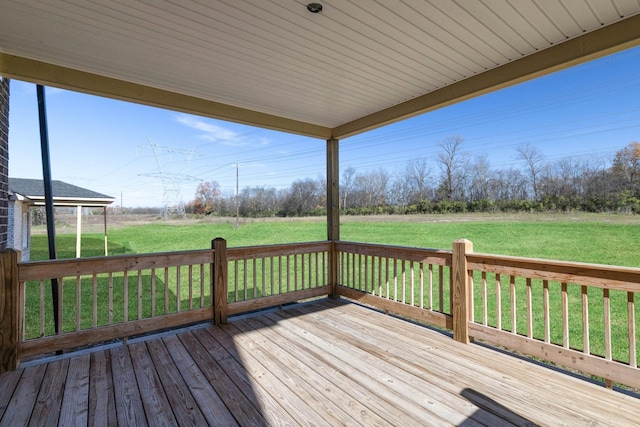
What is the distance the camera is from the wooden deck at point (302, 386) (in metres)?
1.95

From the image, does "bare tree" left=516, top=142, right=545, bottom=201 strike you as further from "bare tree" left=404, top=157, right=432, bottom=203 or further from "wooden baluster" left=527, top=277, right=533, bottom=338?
"bare tree" left=404, top=157, right=432, bottom=203

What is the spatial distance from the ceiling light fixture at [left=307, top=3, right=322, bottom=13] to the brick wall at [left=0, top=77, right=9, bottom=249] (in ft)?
9.30

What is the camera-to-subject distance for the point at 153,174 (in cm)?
373

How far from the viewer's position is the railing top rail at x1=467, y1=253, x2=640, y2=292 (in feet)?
7.16

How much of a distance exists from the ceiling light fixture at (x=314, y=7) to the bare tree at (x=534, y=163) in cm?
265

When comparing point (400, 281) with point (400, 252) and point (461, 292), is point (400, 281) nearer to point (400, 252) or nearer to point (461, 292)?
point (400, 252)

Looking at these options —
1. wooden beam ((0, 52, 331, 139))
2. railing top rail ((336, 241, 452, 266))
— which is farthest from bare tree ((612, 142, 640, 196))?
wooden beam ((0, 52, 331, 139))

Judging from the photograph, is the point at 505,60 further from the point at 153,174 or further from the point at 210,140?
the point at 153,174

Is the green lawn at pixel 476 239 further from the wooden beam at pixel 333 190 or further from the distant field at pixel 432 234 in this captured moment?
the wooden beam at pixel 333 190

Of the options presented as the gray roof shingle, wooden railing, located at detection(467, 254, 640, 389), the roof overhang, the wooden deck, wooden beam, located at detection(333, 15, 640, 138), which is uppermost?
wooden beam, located at detection(333, 15, 640, 138)

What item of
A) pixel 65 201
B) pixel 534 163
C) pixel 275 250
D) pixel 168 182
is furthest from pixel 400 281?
pixel 65 201

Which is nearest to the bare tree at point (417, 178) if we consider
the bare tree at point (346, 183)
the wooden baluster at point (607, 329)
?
the bare tree at point (346, 183)

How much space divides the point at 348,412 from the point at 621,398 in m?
1.93

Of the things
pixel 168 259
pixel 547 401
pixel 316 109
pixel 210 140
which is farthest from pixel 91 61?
pixel 547 401
